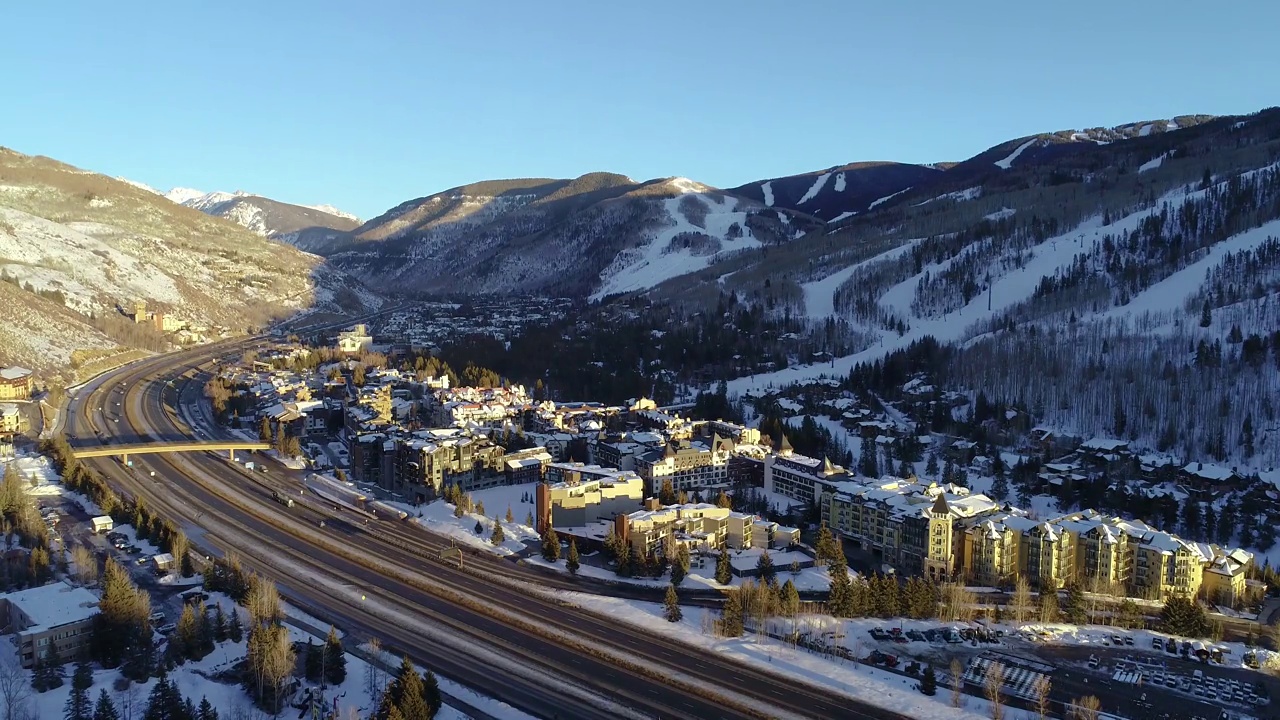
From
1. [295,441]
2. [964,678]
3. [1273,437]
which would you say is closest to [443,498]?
[295,441]

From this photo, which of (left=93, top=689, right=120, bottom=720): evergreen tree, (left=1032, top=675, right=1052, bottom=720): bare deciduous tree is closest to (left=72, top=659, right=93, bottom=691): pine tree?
(left=93, top=689, right=120, bottom=720): evergreen tree

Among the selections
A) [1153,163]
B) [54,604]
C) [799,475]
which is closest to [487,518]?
[799,475]

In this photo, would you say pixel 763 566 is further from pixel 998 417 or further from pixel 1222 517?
pixel 998 417

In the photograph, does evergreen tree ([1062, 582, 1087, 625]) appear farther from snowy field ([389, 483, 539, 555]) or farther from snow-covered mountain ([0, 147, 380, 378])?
snow-covered mountain ([0, 147, 380, 378])

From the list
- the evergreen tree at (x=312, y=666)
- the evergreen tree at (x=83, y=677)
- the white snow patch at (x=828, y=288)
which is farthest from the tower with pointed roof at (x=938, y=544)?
the white snow patch at (x=828, y=288)

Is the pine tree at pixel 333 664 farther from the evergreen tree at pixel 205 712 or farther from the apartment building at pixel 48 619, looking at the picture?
the apartment building at pixel 48 619

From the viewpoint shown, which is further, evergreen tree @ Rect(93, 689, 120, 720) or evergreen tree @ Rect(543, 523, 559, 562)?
evergreen tree @ Rect(543, 523, 559, 562)
